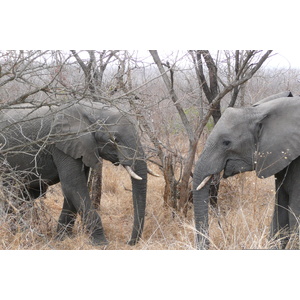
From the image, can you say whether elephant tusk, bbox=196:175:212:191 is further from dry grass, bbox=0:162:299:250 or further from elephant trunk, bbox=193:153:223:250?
dry grass, bbox=0:162:299:250

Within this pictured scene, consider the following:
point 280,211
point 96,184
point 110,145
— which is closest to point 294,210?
point 280,211

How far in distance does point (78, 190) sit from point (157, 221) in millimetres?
962

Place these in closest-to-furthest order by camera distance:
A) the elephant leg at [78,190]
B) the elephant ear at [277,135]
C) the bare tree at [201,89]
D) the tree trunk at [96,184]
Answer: the elephant ear at [277,135]
the elephant leg at [78,190]
the bare tree at [201,89]
the tree trunk at [96,184]

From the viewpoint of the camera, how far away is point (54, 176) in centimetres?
512

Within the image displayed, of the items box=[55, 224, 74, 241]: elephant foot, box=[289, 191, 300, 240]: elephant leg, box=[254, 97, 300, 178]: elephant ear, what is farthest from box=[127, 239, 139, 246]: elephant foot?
box=[289, 191, 300, 240]: elephant leg

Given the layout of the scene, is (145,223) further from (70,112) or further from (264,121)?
(264,121)

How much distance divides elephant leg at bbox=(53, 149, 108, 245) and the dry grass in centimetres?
15

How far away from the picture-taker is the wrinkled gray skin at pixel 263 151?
3746 mm

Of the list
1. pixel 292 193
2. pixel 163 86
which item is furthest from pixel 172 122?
pixel 292 193

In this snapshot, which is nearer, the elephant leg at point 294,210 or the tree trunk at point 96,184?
the elephant leg at point 294,210

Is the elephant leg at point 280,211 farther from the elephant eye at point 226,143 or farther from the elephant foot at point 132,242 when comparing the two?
the elephant foot at point 132,242

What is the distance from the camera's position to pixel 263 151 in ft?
12.5

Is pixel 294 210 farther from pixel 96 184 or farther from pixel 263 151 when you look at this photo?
pixel 96 184

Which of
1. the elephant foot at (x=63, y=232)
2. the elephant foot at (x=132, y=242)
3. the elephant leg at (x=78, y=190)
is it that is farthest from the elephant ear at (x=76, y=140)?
the elephant foot at (x=132, y=242)
